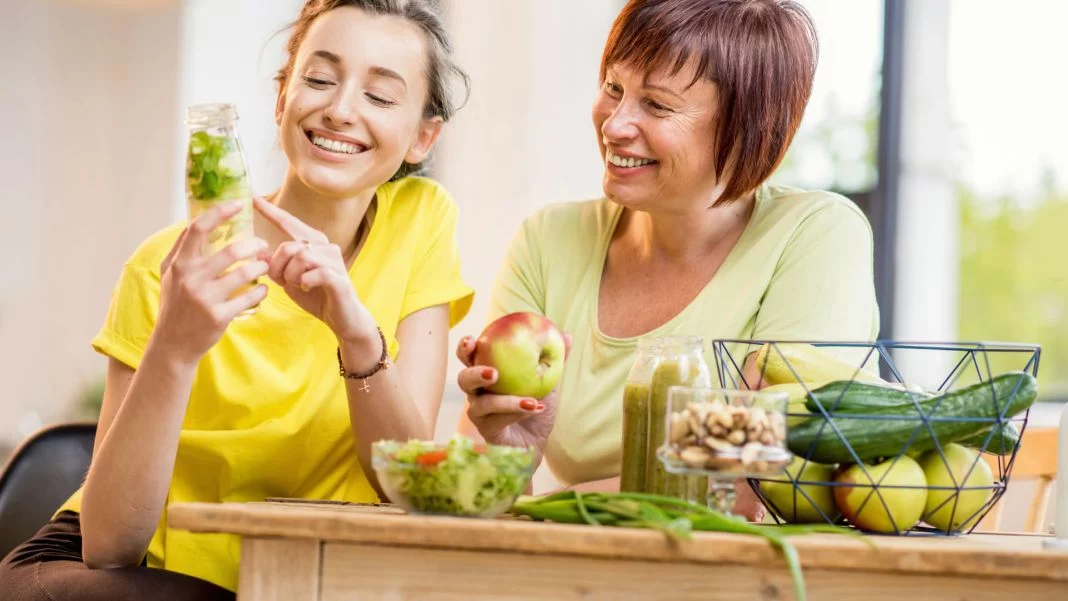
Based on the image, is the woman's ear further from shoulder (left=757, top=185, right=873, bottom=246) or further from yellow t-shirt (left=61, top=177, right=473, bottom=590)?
shoulder (left=757, top=185, right=873, bottom=246)

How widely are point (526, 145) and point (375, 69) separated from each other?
2243 millimetres

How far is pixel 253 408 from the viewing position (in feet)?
5.36

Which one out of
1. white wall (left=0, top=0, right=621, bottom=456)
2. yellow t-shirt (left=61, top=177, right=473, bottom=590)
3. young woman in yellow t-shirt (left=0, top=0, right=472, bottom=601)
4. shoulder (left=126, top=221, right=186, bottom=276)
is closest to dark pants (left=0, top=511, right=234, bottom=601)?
young woman in yellow t-shirt (left=0, top=0, right=472, bottom=601)

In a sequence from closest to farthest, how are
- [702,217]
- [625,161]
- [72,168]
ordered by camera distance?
[625,161], [702,217], [72,168]

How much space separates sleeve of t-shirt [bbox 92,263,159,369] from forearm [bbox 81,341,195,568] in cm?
24

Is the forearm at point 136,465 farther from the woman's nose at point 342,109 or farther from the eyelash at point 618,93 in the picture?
the eyelash at point 618,93

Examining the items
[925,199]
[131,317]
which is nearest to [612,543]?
[131,317]

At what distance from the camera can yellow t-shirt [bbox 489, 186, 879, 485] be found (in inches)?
68.2

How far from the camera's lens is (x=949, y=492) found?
1.16 metres

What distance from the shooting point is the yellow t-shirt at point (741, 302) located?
5.68 feet

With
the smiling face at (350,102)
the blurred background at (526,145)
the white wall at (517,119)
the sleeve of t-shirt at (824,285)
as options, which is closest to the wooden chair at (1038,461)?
the sleeve of t-shirt at (824,285)

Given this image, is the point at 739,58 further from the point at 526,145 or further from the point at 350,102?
the point at 526,145

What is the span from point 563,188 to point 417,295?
214cm

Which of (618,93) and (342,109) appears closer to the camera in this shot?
(342,109)
